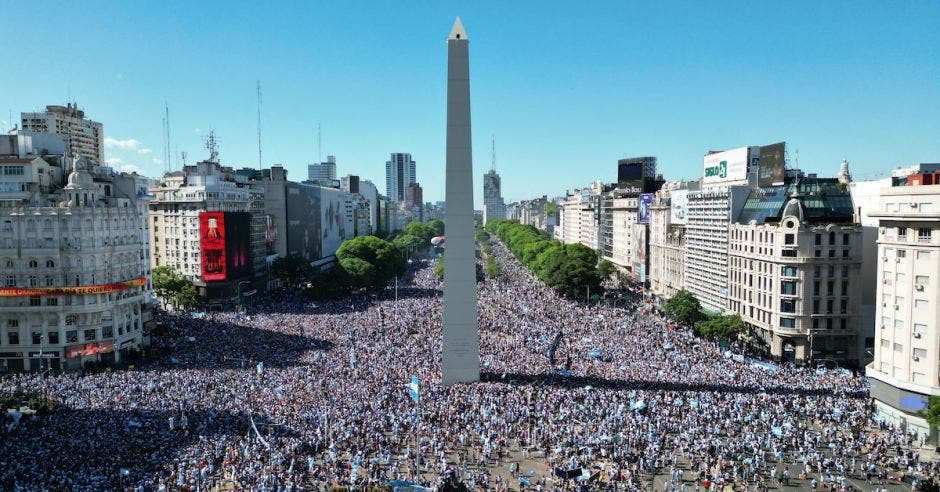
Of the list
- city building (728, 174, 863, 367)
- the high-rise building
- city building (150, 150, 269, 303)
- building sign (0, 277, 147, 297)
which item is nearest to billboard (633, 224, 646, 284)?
city building (728, 174, 863, 367)

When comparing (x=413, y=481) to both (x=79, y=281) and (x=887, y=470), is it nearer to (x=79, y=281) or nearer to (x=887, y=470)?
(x=887, y=470)

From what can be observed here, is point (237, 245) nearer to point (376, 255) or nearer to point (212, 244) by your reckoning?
point (212, 244)

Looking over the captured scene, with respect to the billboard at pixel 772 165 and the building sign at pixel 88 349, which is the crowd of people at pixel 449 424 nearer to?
the building sign at pixel 88 349

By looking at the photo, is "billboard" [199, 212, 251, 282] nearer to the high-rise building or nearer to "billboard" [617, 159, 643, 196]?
"billboard" [617, 159, 643, 196]

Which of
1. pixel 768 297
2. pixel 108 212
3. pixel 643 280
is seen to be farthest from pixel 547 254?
pixel 108 212

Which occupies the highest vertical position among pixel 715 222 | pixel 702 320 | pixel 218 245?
pixel 715 222

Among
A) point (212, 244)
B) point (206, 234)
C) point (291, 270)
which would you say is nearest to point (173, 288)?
point (212, 244)
